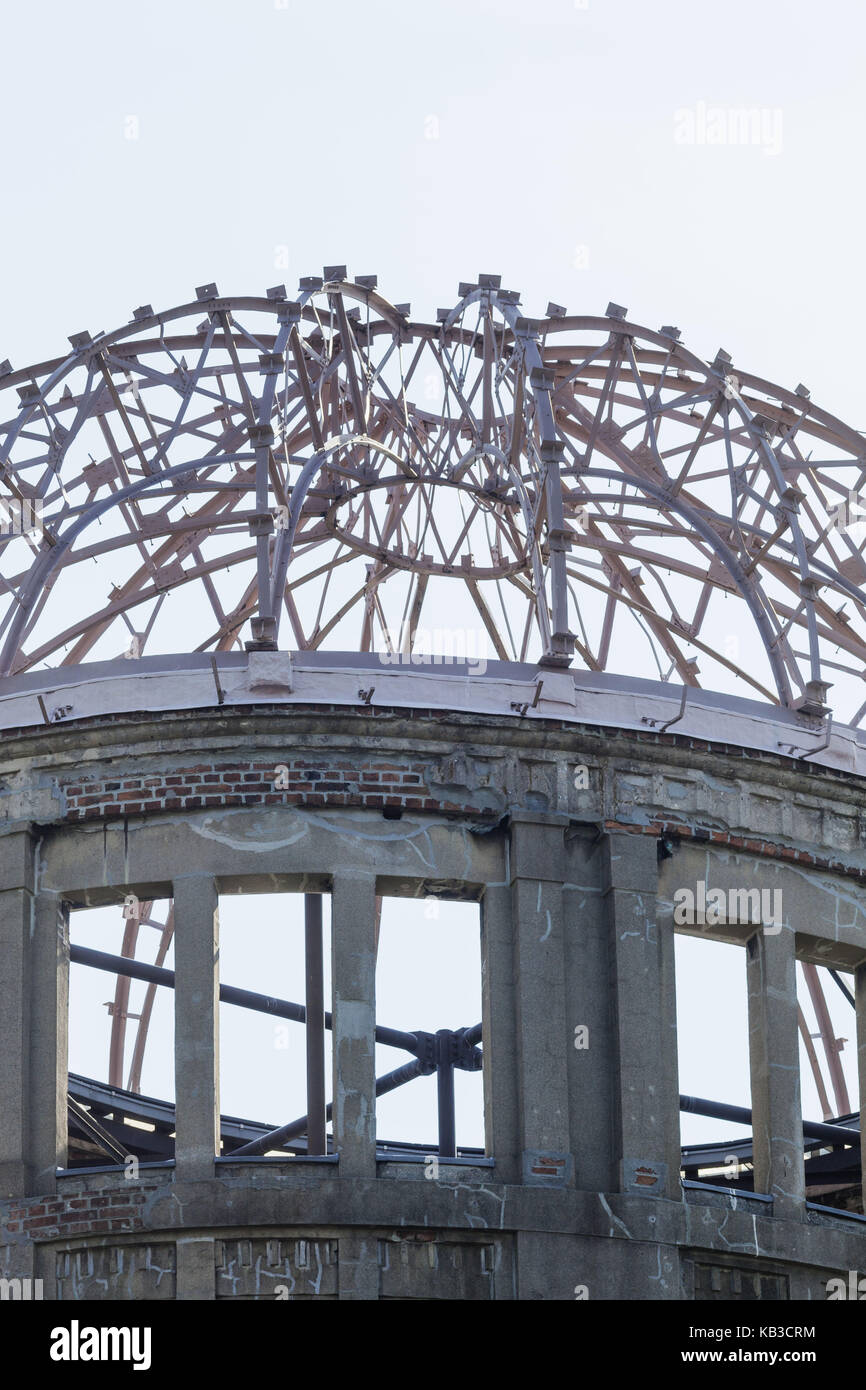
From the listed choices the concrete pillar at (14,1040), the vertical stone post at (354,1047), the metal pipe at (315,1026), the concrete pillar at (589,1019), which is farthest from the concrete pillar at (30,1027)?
the concrete pillar at (589,1019)

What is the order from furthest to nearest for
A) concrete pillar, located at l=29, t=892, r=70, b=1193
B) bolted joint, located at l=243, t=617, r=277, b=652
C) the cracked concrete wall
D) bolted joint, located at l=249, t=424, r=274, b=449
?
bolted joint, located at l=249, t=424, r=274, b=449
bolted joint, located at l=243, t=617, r=277, b=652
concrete pillar, located at l=29, t=892, r=70, b=1193
the cracked concrete wall

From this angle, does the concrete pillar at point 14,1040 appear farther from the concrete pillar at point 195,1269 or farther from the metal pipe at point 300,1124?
A: the metal pipe at point 300,1124

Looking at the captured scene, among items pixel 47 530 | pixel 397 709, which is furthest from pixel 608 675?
pixel 47 530

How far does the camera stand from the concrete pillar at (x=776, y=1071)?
88.3ft

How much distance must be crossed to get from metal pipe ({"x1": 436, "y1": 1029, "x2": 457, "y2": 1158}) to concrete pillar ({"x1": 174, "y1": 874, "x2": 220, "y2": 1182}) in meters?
4.95

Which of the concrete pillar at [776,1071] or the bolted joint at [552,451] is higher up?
the bolted joint at [552,451]

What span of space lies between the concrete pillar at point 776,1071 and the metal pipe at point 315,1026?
4.17 m

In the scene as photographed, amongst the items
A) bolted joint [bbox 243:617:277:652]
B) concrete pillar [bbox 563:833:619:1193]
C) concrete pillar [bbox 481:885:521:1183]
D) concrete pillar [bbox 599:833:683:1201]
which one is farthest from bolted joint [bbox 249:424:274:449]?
concrete pillar [bbox 599:833:683:1201]

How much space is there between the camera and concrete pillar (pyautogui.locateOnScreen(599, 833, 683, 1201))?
26.2 metres

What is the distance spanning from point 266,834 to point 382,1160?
3.26 m

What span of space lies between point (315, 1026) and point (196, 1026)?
1711mm

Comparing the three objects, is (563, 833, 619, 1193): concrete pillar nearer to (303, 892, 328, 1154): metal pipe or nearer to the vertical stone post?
the vertical stone post

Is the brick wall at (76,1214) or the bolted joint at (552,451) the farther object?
the bolted joint at (552,451)

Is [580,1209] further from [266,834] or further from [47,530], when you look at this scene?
[47,530]
